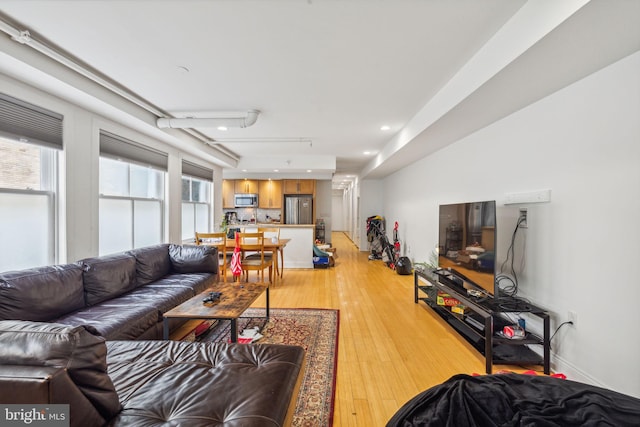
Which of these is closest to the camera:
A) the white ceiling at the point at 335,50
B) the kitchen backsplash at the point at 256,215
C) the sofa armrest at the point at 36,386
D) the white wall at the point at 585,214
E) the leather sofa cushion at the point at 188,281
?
the sofa armrest at the point at 36,386

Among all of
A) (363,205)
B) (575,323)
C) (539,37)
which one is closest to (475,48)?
(539,37)

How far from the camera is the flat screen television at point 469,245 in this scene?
2.46 meters

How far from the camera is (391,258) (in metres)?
6.39

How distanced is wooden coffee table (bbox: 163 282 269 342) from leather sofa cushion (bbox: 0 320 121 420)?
109cm

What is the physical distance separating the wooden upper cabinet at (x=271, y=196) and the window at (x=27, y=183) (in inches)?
205

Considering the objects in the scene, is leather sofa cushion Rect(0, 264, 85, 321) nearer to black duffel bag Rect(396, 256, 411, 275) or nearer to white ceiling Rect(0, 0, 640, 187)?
white ceiling Rect(0, 0, 640, 187)

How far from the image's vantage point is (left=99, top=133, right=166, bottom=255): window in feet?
10.8

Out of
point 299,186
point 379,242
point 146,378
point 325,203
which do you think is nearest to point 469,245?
point 146,378

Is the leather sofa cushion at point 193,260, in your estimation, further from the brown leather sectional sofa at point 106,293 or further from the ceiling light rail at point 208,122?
the ceiling light rail at point 208,122

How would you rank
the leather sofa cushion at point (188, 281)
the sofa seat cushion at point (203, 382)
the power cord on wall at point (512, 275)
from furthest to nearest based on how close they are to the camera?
1. the leather sofa cushion at point (188, 281)
2. the power cord on wall at point (512, 275)
3. the sofa seat cushion at point (203, 382)

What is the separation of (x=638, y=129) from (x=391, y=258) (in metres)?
5.01

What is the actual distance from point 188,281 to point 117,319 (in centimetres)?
112

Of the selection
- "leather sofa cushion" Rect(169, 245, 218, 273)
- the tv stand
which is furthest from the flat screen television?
"leather sofa cushion" Rect(169, 245, 218, 273)

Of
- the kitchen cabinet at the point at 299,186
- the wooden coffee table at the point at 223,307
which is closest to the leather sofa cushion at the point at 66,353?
the wooden coffee table at the point at 223,307
